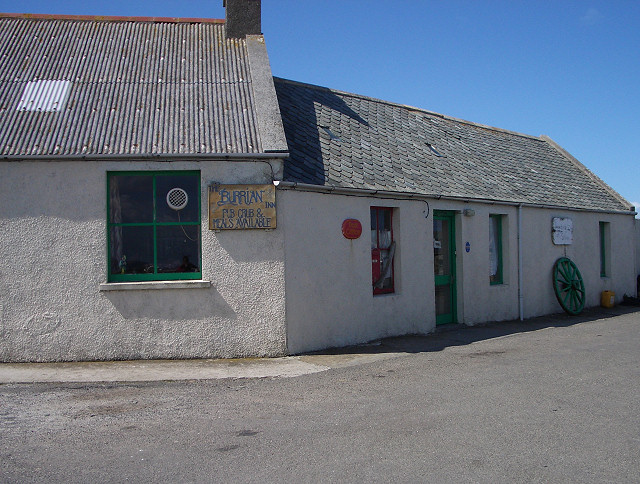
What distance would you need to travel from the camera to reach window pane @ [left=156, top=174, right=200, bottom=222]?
9.59 meters

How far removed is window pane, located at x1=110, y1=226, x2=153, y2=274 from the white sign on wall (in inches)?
403

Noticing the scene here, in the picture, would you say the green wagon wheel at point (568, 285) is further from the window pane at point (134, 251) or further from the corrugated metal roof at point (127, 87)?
the window pane at point (134, 251)

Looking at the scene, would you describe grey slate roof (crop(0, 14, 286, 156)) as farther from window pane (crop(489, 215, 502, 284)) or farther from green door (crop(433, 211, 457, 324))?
window pane (crop(489, 215, 502, 284))

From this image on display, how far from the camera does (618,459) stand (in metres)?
4.90

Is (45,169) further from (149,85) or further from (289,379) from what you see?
(289,379)

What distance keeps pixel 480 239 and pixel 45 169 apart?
28.3 ft

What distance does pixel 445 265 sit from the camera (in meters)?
13.0

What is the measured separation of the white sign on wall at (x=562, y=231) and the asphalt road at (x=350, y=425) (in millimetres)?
6564

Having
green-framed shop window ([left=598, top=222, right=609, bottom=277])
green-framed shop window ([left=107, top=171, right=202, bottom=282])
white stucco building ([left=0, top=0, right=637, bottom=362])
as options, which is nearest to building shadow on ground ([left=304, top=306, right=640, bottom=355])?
white stucco building ([left=0, top=0, right=637, bottom=362])

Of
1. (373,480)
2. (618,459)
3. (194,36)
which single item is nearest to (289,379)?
(373,480)

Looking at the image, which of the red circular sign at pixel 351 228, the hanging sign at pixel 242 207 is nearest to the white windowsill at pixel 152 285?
the hanging sign at pixel 242 207

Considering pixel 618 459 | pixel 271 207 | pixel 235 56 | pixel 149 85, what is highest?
pixel 235 56

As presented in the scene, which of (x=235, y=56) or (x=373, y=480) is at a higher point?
(x=235, y=56)

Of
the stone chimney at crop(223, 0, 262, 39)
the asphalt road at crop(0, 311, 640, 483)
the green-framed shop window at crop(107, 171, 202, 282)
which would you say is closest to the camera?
the asphalt road at crop(0, 311, 640, 483)
